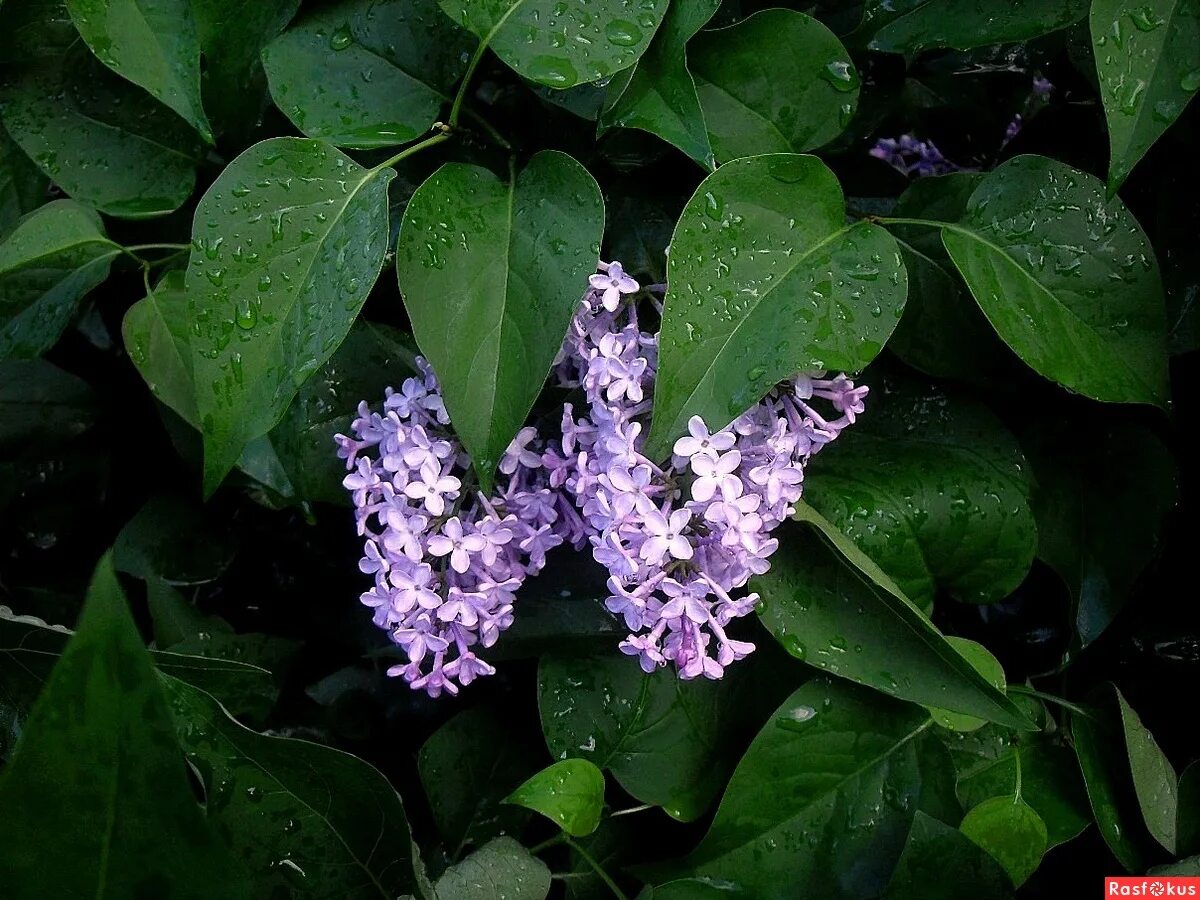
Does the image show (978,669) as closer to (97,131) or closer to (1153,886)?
(1153,886)

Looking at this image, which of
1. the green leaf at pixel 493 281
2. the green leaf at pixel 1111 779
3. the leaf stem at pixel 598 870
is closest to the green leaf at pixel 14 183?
the green leaf at pixel 493 281

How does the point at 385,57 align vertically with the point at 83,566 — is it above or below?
above

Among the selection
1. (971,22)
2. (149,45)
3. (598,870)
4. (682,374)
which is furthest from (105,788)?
(971,22)

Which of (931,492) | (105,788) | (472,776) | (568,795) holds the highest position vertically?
(105,788)

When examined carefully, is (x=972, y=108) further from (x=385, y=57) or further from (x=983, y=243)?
(x=385, y=57)

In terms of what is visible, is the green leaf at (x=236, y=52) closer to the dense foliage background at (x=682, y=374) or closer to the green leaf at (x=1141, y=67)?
the dense foliage background at (x=682, y=374)

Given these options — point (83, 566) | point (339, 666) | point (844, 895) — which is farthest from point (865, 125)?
point (83, 566)
